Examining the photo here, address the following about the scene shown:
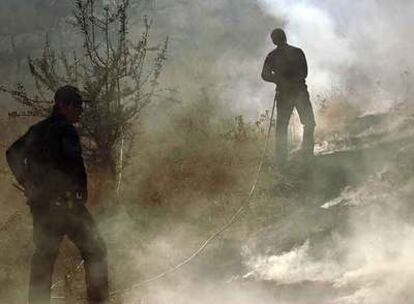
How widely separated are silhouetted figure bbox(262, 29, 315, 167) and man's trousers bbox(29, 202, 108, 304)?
3.37 m

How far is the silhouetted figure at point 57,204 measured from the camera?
4.04 metres

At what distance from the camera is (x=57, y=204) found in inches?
159

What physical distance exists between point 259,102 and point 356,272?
235 inches

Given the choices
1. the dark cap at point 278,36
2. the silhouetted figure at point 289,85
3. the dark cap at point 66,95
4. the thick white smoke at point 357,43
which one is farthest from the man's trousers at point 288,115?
the dark cap at point 66,95

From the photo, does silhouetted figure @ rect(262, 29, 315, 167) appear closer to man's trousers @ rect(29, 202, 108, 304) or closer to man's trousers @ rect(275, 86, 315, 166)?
man's trousers @ rect(275, 86, 315, 166)

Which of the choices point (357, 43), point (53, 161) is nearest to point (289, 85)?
point (53, 161)

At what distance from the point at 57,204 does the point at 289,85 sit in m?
3.61

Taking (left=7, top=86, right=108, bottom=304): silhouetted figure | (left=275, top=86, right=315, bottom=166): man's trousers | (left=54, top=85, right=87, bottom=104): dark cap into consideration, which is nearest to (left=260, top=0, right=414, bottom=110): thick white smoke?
(left=275, top=86, right=315, bottom=166): man's trousers

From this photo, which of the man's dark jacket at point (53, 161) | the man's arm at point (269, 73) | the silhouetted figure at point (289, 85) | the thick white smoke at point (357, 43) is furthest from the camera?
the thick white smoke at point (357, 43)

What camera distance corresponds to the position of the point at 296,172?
669cm

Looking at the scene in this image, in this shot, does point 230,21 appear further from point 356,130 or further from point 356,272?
point 356,272

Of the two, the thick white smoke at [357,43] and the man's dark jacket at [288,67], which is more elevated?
the thick white smoke at [357,43]

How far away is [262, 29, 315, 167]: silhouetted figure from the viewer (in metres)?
6.75

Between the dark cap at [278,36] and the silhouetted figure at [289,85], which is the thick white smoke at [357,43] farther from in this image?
the dark cap at [278,36]
